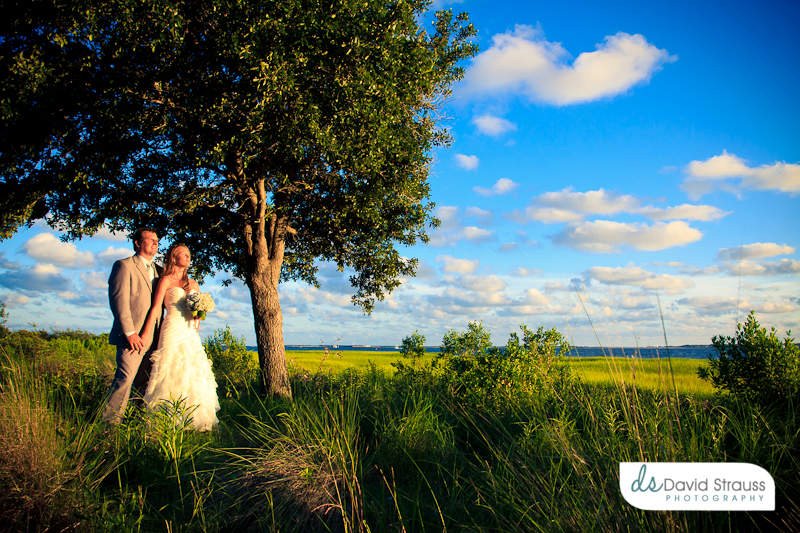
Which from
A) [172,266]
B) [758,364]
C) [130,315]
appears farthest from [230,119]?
[758,364]

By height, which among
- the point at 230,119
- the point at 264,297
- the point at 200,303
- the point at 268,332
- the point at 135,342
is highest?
the point at 230,119

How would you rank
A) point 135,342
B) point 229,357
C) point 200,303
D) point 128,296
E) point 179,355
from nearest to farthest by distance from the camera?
point 135,342, point 128,296, point 179,355, point 200,303, point 229,357

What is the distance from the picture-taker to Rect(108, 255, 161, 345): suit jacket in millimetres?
8695

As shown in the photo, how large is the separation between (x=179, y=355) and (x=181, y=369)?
0.28m

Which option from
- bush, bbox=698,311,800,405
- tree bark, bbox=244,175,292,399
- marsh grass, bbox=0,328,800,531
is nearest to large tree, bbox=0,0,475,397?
tree bark, bbox=244,175,292,399

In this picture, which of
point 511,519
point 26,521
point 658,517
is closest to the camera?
point 658,517

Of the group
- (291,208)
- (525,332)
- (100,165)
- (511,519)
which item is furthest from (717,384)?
(100,165)

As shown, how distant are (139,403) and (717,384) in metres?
10.8

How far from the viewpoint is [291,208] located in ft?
46.2

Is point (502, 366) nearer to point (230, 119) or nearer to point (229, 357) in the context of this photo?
point (230, 119)

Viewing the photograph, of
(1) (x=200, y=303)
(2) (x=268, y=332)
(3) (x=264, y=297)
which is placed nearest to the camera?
(1) (x=200, y=303)

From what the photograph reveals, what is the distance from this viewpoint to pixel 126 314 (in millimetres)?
8695

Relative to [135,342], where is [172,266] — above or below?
above

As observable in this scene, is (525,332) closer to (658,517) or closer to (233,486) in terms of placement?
(233,486)
